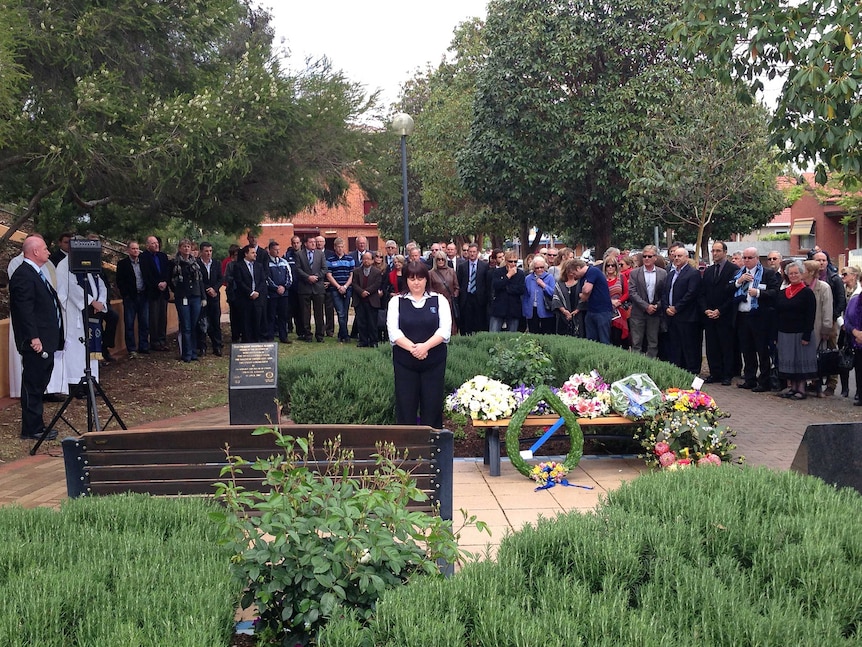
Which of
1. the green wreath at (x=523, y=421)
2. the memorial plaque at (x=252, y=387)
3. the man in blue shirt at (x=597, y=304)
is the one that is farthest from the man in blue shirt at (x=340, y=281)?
the green wreath at (x=523, y=421)

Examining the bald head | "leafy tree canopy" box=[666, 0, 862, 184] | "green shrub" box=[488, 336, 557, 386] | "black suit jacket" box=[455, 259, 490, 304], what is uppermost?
"leafy tree canopy" box=[666, 0, 862, 184]

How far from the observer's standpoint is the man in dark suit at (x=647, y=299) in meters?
13.3

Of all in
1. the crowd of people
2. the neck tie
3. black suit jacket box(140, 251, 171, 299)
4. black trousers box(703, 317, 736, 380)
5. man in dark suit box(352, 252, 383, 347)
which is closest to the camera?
the neck tie

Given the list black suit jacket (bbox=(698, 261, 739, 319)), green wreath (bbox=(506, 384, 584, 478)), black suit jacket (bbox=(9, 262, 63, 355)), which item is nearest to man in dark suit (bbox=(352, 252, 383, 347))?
black suit jacket (bbox=(698, 261, 739, 319))

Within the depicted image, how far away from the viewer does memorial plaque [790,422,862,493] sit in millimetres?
4684

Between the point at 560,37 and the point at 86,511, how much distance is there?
22.9m

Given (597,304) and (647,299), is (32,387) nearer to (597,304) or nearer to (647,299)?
(597,304)

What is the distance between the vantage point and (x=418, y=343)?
7.43 metres

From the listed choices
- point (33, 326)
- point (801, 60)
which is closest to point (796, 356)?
point (801, 60)

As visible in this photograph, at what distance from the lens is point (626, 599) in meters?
2.97

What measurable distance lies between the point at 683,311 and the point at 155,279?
28.9ft

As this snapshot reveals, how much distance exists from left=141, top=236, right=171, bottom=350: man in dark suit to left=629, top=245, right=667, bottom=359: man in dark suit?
25.8ft

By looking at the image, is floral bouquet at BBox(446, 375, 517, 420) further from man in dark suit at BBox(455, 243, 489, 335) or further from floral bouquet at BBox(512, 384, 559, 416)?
man in dark suit at BBox(455, 243, 489, 335)

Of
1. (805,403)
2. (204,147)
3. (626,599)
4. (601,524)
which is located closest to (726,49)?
(805,403)
